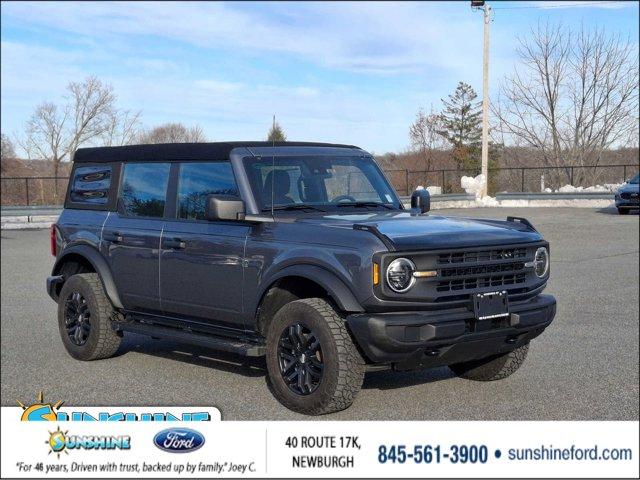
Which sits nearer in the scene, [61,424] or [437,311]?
[61,424]

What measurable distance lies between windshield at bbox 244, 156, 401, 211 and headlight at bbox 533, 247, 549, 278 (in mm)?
896

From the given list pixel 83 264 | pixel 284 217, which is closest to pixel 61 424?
pixel 284 217

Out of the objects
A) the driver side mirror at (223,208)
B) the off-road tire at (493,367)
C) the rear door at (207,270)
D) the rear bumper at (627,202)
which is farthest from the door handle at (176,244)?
the rear bumper at (627,202)

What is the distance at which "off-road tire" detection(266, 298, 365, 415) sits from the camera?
15.9ft

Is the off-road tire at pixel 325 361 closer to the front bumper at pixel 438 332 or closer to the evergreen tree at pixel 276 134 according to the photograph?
the front bumper at pixel 438 332

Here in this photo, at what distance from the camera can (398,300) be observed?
462 cm

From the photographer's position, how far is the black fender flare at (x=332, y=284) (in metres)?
4.82

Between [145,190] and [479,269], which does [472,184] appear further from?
[145,190]

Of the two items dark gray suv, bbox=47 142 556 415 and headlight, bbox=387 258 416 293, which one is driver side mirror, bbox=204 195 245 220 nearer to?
dark gray suv, bbox=47 142 556 415

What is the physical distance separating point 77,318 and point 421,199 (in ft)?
10.8

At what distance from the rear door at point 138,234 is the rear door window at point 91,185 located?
4.3 inches

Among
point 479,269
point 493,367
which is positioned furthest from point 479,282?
point 493,367

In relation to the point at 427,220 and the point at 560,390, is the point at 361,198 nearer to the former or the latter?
the point at 427,220

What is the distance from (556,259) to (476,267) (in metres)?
9.46
